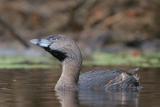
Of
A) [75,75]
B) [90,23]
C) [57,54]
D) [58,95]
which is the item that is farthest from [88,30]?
[58,95]

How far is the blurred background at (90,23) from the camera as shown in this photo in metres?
25.0

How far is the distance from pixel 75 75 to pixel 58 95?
103 centimetres

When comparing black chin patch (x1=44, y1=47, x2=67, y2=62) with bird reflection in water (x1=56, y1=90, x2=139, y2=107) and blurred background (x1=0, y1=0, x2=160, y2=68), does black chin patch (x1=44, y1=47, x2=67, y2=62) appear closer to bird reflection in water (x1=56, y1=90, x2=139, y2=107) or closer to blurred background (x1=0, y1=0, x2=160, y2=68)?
bird reflection in water (x1=56, y1=90, x2=139, y2=107)

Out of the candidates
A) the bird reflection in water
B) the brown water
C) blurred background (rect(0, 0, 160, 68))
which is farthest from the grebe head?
blurred background (rect(0, 0, 160, 68))

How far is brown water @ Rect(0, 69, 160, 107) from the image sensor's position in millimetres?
11500

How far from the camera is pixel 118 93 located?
13156mm

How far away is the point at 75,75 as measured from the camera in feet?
45.2

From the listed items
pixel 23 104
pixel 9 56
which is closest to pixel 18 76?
pixel 23 104

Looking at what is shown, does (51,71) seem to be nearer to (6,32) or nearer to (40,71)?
(40,71)

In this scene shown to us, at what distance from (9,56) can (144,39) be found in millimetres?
4625

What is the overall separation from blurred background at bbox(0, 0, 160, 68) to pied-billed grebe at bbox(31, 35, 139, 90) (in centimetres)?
994

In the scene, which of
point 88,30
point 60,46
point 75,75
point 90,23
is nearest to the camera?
point 75,75

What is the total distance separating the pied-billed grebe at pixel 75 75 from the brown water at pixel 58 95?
29 cm

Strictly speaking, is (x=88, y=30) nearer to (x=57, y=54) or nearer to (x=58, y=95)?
(x=57, y=54)
